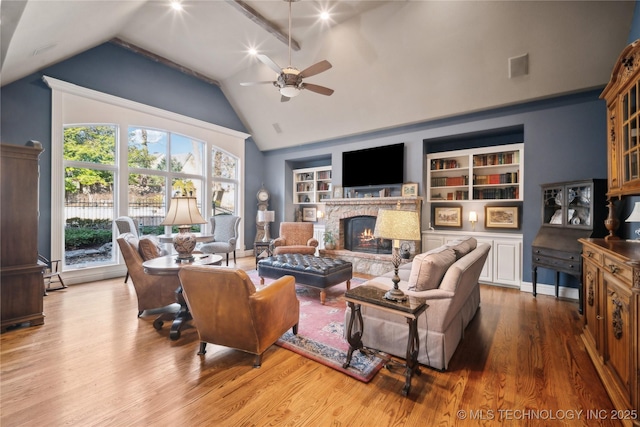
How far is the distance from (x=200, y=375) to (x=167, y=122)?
18.2 ft

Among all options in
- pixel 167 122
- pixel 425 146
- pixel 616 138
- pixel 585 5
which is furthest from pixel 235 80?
pixel 616 138

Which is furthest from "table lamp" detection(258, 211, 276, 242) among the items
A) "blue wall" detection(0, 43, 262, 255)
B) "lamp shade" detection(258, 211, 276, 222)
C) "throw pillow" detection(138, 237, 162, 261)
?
"throw pillow" detection(138, 237, 162, 261)

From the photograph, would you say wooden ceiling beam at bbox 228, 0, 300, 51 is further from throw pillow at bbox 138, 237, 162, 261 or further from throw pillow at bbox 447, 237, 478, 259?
throw pillow at bbox 447, 237, 478, 259

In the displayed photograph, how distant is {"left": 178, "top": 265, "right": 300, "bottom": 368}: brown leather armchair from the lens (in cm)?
216

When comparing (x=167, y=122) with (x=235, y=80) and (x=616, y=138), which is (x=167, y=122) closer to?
(x=235, y=80)

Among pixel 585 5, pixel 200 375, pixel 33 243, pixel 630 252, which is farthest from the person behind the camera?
pixel 585 5

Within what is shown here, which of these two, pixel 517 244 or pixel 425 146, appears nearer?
pixel 517 244

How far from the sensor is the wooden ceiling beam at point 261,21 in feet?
13.2

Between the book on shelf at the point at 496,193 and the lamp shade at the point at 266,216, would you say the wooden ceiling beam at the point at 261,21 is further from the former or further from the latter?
the book on shelf at the point at 496,193

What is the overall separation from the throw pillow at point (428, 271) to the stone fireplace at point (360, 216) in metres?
2.86

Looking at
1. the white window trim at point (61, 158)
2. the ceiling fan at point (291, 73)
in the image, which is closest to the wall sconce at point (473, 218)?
the ceiling fan at point (291, 73)

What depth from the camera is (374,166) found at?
6.05 metres

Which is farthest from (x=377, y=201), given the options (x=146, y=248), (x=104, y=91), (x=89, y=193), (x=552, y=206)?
(x=104, y=91)

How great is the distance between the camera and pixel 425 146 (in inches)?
221
